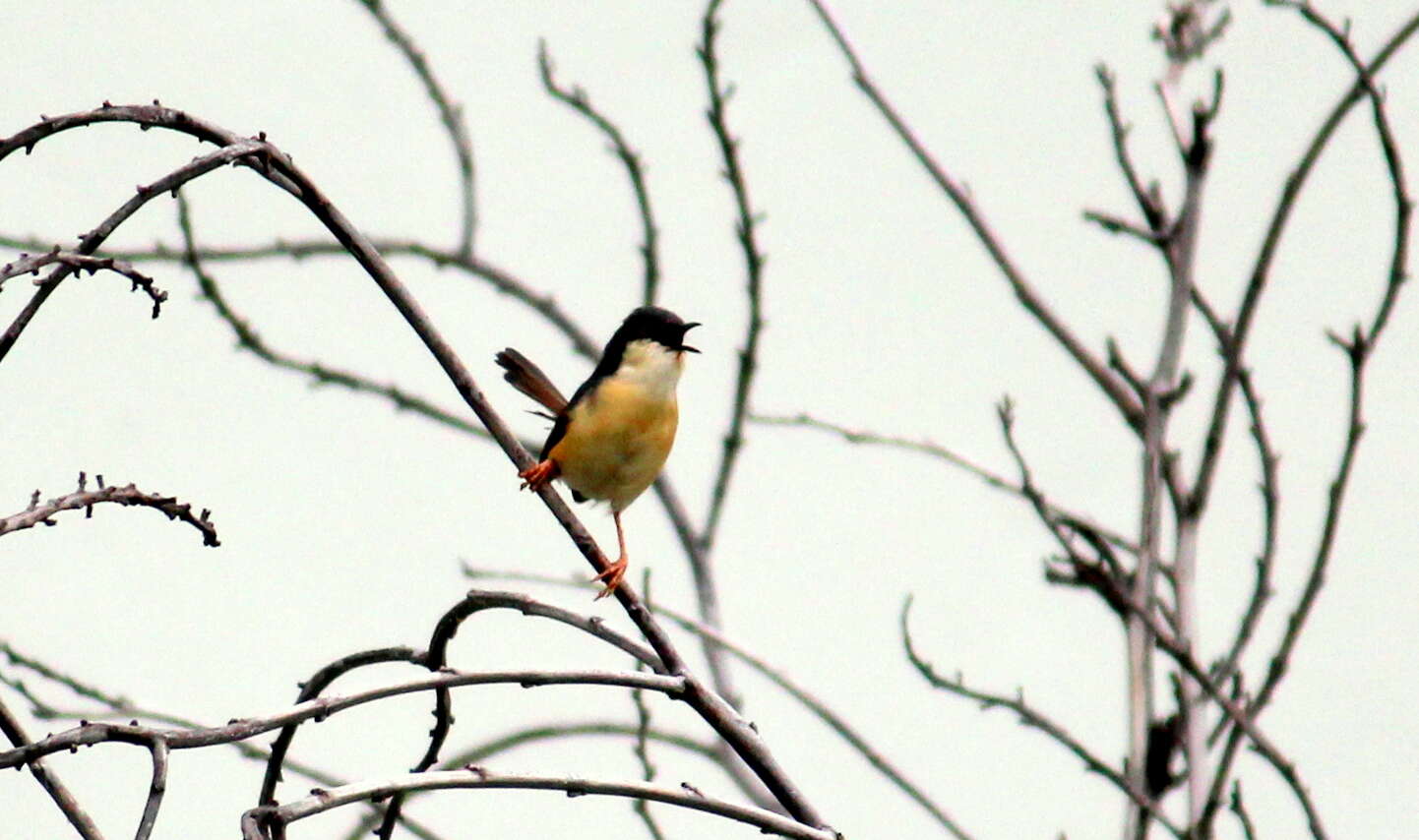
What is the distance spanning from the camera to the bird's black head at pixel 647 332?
5.02 meters

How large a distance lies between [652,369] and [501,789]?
3450 mm

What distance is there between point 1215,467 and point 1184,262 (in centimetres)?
52

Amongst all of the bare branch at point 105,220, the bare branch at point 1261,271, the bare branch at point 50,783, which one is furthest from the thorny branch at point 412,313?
the bare branch at point 1261,271

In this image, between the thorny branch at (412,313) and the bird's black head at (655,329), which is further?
the bird's black head at (655,329)

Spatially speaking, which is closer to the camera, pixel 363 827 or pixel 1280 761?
pixel 1280 761

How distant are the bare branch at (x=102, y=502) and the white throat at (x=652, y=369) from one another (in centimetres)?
333

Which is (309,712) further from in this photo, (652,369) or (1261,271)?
(652,369)

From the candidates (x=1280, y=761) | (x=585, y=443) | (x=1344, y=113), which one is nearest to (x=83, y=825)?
(x=1280, y=761)

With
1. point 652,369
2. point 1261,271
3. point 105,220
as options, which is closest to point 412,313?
point 105,220

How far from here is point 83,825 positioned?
1.36m

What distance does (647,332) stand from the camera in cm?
509

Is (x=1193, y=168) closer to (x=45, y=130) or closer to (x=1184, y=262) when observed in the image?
(x=1184, y=262)

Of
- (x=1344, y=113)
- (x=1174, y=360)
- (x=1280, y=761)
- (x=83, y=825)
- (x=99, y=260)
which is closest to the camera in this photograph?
(x=83, y=825)

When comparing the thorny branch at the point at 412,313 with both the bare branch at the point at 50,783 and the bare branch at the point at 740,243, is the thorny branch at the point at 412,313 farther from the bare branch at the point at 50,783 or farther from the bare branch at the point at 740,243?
the bare branch at the point at 740,243
